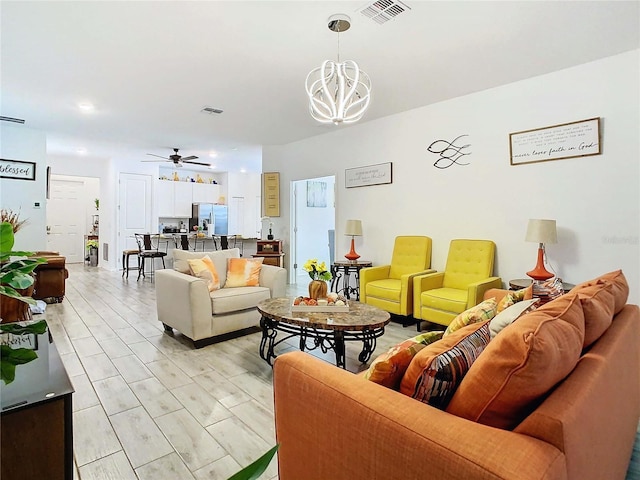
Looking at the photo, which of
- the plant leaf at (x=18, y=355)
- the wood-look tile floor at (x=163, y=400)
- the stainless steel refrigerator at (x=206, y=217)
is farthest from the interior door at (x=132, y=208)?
the plant leaf at (x=18, y=355)

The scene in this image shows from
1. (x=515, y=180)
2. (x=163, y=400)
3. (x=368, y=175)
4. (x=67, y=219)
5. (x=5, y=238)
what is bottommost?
(x=163, y=400)

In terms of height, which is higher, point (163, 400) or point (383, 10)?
point (383, 10)

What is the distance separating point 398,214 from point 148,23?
3.47 metres

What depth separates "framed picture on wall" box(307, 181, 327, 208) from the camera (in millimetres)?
7172

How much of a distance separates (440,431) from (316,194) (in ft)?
21.9

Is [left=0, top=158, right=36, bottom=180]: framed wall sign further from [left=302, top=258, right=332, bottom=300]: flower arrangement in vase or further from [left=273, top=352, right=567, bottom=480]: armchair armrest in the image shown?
[left=273, top=352, right=567, bottom=480]: armchair armrest

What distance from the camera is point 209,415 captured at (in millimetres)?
2178

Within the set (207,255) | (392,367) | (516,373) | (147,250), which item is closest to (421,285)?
(207,255)

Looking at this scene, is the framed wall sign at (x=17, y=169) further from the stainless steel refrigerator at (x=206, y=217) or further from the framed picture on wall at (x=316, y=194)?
the framed picture on wall at (x=316, y=194)

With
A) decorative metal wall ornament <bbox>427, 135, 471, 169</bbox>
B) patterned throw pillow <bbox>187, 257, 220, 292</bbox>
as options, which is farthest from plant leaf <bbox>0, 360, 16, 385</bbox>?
decorative metal wall ornament <bbox>427, 135, 471, 169</bbox>

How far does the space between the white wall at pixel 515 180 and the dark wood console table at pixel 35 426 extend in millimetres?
3941

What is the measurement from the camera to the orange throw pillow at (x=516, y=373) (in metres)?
0.86

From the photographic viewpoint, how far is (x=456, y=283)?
4078 mm

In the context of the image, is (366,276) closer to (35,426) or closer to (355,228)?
(355,228)
